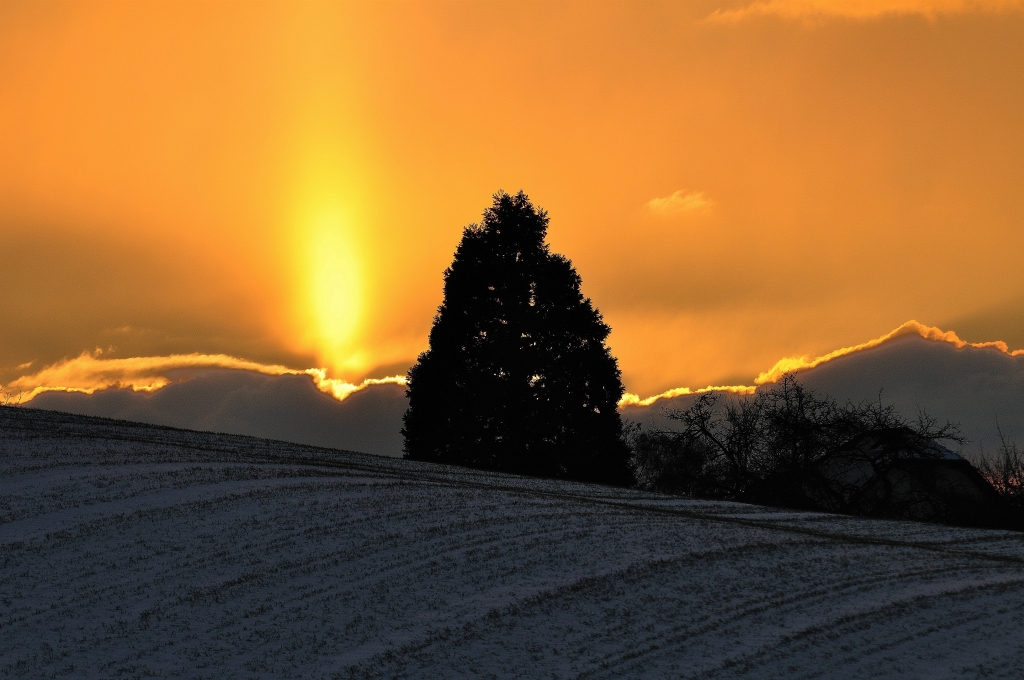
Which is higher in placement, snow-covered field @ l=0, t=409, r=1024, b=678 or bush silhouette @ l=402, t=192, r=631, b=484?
bush silhouette @ l=402, t=192, r=631, b=484

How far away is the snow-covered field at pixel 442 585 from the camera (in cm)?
1295

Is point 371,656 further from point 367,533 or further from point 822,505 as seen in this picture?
point 822,505

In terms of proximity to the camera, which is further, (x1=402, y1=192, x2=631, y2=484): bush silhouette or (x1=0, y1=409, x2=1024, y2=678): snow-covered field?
(x1=402, y1=192, x2=631, y2=484): bush silhouette

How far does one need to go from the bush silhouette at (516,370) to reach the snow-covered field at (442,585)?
45.1 feet

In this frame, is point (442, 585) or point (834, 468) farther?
point (834, 468)

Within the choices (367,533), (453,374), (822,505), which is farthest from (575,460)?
(367,533)

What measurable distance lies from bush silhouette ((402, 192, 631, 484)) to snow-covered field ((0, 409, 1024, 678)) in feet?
45.1

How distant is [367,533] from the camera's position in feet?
A: 61.2

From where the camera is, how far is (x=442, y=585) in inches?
621

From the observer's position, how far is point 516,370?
128ft

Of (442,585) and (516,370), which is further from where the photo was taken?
(516,370)

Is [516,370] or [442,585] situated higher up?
[516,370]

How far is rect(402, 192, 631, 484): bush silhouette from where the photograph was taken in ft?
126

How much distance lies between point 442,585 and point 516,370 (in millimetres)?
23586
